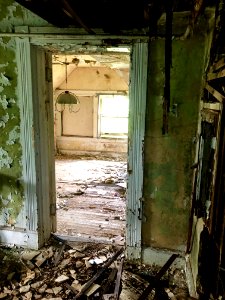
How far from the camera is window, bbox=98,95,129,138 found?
9172 mm

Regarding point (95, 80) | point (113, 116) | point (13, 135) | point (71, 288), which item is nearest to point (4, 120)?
point (13, 135)

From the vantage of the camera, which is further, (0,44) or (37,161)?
(37,161)

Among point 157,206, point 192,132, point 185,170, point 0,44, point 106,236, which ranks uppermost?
point 0,44

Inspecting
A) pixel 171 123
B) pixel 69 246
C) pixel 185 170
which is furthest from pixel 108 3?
pixel 69 246

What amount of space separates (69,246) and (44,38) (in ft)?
8.33

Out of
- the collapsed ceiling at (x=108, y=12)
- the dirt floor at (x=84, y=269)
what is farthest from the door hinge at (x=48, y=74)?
the dirt floor at (x=84, y=269)

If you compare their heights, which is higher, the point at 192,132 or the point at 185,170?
the point at 192,132

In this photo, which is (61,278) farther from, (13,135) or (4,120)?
(4,120)

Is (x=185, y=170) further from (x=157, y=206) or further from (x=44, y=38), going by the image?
(x=44, y=38)

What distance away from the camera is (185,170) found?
2.97 m

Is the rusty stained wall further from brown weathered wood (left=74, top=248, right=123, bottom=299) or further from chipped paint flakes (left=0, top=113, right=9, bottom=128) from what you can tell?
chipped paint flakes (left=0, top=113, right=9, bottom=128)

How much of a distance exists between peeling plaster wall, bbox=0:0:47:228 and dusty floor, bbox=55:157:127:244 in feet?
2.91

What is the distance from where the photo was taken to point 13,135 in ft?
10.7

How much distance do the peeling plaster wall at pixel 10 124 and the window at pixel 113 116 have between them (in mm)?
6057
